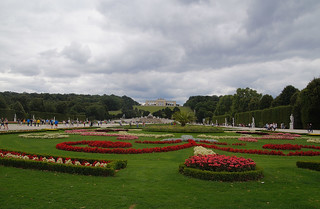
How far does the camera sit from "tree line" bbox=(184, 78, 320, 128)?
3435cm

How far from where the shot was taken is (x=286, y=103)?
53.6 metres

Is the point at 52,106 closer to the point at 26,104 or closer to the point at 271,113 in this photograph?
the point at 26,104

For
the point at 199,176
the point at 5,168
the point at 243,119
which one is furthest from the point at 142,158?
the point at 243,119

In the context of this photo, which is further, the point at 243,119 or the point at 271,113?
the point at 243,119

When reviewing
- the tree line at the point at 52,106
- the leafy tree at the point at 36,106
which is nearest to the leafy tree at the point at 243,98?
the tree line at the point at 52,106

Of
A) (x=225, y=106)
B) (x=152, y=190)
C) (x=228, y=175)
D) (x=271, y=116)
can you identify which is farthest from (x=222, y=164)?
(x=225, y=106)

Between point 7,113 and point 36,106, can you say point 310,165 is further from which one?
point 36,106

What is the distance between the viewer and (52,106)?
70.0 metres

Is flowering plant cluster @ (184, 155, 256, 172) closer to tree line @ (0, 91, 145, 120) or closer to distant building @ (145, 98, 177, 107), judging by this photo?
tree line @ (0, 91, 145, 120)

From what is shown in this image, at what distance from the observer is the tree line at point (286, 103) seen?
3435 centimetres

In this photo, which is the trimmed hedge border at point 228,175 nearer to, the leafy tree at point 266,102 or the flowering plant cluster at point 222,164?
the flowering plant cluster at point 222,164

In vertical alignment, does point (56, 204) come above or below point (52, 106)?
below

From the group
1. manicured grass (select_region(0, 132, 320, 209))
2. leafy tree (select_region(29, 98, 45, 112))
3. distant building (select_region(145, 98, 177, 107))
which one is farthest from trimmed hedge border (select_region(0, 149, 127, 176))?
distant building (select_region(145, 98, 177, 107))

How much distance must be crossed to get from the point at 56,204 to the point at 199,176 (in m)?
3.76
